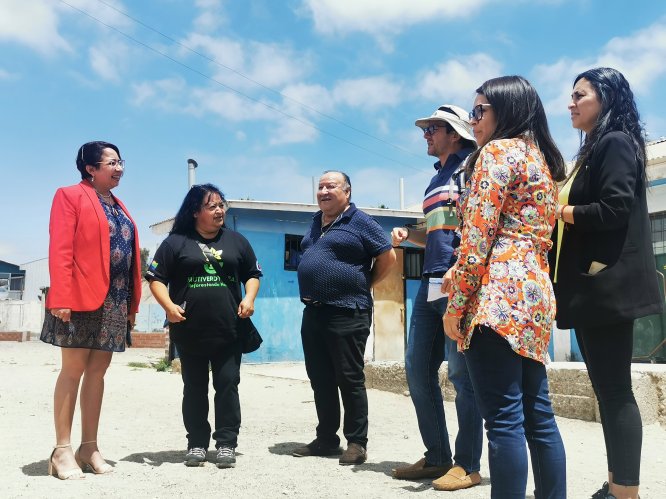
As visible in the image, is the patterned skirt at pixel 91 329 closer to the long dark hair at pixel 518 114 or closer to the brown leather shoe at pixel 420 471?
the brown leather shoe at pixel 420 471

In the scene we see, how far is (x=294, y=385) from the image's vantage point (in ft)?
26.6

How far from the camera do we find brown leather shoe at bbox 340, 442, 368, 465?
3.89m

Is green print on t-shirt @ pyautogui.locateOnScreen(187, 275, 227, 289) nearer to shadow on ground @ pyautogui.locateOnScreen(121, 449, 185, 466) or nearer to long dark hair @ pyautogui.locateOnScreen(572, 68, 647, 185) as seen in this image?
shadow on ground @ pyautogui.locateOnScreen(121, 449, 185, 466)

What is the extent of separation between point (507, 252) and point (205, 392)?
2567 millimetres

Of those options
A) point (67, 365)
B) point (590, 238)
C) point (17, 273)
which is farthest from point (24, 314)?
point (590, 238)

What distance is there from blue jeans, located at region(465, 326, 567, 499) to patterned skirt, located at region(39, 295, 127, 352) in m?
2.36

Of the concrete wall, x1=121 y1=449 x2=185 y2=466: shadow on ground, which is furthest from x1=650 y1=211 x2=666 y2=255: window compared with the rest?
x1=121 y1=449 x2=185 y2=466: shadow on ground

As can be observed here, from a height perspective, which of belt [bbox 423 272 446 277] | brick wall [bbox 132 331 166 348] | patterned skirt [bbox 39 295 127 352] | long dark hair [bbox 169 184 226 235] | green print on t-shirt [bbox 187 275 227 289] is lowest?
brick wall [bbox 132 331 166 348]

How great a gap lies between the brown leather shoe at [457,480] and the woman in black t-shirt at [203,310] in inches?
52.7

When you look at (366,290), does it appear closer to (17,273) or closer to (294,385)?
(294,385)

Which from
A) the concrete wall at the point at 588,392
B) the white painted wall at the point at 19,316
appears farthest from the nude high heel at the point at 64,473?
the white painted wall at the point at 19,316

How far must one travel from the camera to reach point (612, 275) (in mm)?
2566

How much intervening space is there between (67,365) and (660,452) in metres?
3.92

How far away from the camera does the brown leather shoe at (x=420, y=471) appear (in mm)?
3492
